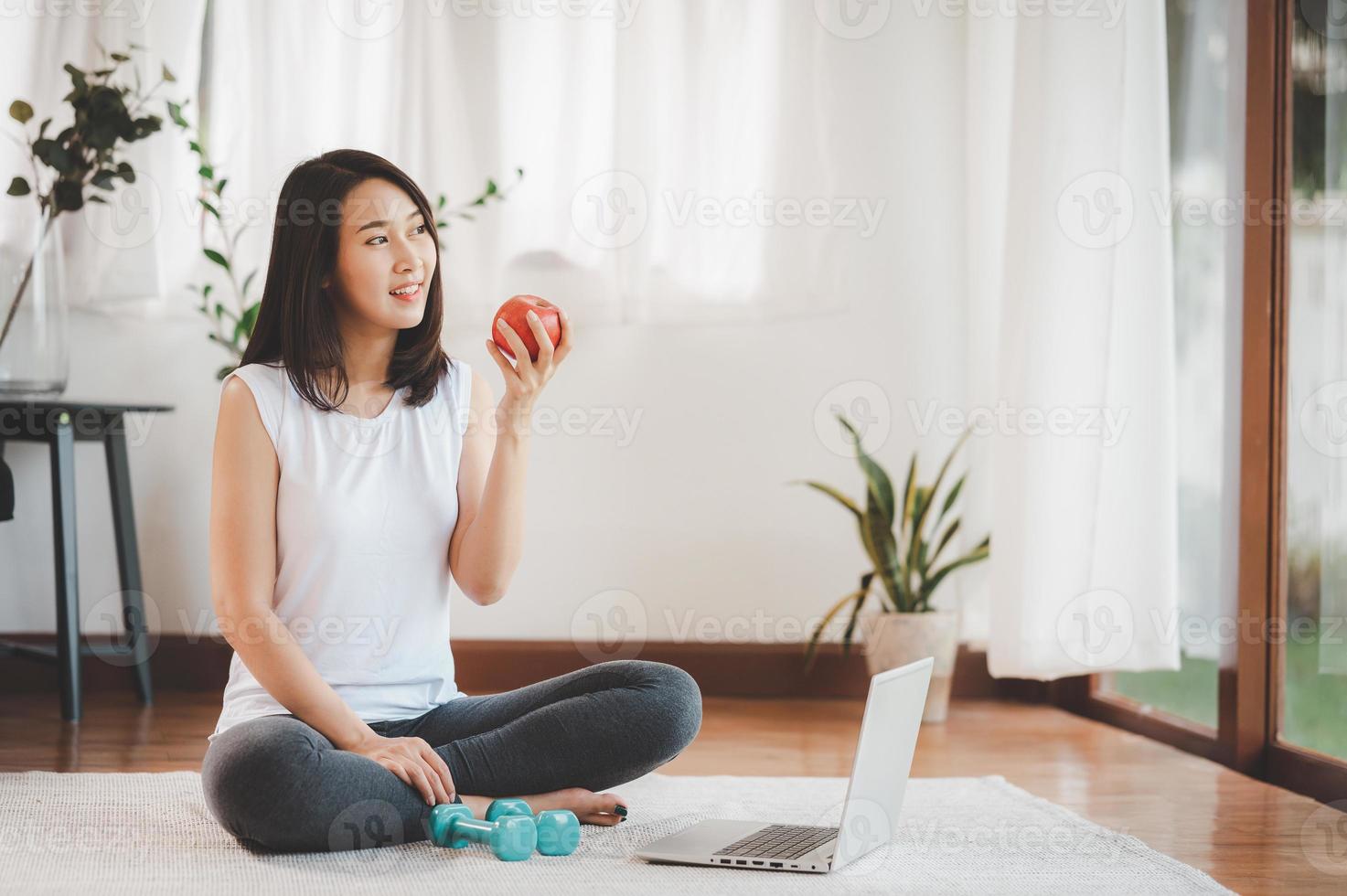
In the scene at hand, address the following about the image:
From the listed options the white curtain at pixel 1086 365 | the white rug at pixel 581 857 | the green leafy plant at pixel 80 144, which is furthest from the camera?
the green leafy plant at pixel 80 144

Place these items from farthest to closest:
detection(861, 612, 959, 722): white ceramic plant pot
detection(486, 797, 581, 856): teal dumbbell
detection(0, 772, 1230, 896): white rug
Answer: detection(861, 612, 959, 722): white ceramic plant pot, detection(486, 797, 581, 856): teal dumbbell, detection(0, 772, 1230, 896): white rug

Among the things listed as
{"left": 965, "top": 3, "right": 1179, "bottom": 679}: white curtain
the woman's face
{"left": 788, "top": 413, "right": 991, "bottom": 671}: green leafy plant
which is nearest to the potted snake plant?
{"left": 788, "top": 413, "right": 991, "bottom": 671}: green leafy plant

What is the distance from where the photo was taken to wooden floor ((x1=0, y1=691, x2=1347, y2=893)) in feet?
4.88

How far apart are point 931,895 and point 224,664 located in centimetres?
176

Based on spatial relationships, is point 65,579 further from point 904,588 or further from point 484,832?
point 904,588

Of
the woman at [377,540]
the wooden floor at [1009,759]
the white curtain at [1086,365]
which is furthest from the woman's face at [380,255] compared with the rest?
the white curtain at [1086,365]

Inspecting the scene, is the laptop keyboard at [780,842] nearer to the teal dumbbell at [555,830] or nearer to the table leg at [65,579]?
the teal dumbbell at [555,830]

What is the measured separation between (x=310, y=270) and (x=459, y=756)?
0.54 metres

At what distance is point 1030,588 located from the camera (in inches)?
86.4

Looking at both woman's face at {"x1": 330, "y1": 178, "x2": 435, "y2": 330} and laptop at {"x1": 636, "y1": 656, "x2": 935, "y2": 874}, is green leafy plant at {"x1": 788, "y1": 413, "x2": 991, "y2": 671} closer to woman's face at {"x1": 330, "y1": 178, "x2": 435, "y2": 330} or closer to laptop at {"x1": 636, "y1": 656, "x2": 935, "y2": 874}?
laptop at {"x1": 636, "y1": 656, "x2": 935, "y2": 874}

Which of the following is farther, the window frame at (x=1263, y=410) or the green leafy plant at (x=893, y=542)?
the green leafy plant at (x=893, y=542)

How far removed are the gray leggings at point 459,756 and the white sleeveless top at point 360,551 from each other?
0.20 feet

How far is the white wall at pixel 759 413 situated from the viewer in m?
2.65

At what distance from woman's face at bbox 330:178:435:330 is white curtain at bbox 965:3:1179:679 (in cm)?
121
